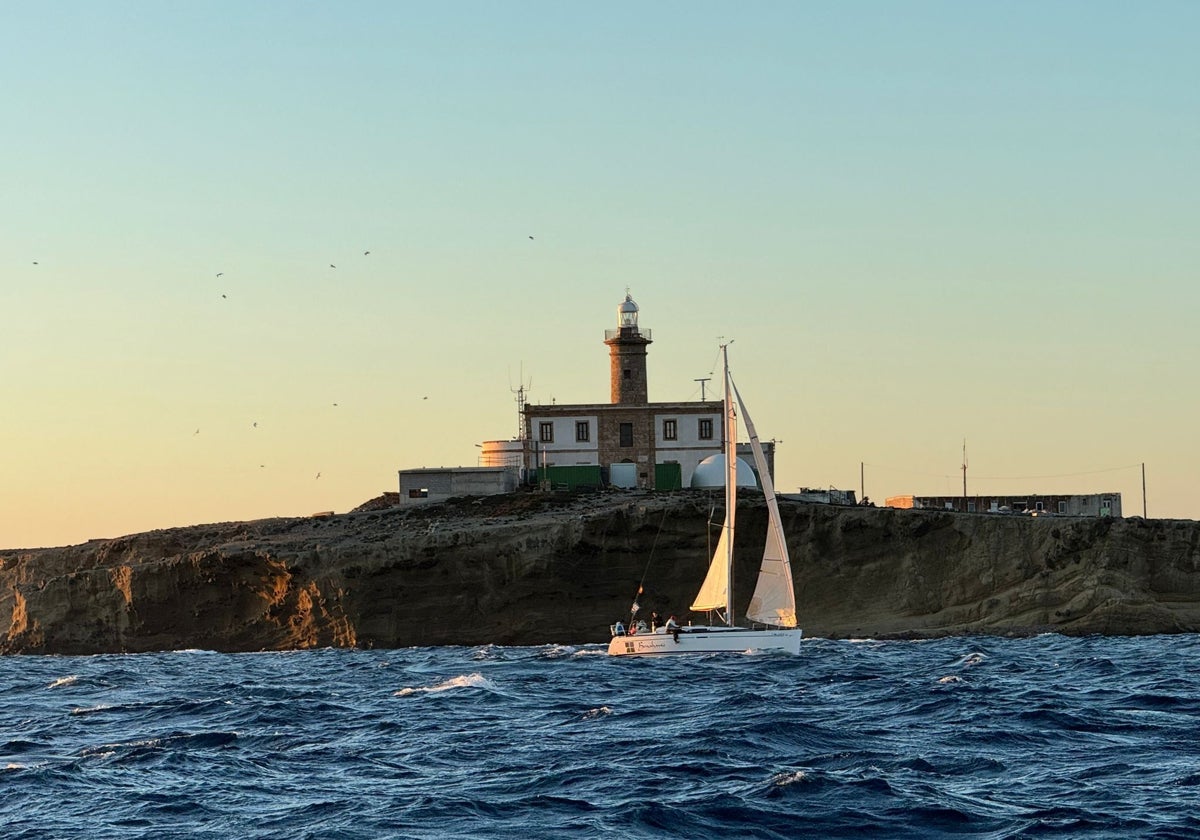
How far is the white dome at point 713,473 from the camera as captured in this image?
8931 cm

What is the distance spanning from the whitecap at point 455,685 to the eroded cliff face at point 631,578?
22.3m

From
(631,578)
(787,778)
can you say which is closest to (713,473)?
(631,578)

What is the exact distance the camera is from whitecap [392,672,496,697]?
4784 cm

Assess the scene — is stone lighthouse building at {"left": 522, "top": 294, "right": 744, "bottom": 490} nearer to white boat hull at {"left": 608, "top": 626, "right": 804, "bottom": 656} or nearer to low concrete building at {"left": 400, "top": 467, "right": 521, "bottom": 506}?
low concrete building at {"left": 400, "top": 467, "right": 521, "bottom": 506}

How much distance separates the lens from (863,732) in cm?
3606

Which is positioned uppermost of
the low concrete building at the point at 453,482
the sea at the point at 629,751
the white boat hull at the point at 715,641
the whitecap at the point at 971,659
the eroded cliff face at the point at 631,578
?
the low concrete building at the point at 453,482

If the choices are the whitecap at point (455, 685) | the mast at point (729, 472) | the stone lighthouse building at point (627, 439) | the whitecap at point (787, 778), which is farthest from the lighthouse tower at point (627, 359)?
the whitecap at point (787, 778)

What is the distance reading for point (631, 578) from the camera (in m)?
74.6

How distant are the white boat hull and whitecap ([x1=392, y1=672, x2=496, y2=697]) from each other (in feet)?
27.1

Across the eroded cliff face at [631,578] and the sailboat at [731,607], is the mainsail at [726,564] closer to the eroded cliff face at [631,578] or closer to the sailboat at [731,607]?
the sailboat at [731,607]

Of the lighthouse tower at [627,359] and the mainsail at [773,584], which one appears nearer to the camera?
the mainsail at [773,584]

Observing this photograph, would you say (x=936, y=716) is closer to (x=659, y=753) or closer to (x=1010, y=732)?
(x=1010, y=732)

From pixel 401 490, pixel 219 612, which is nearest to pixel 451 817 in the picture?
pixel 219 612

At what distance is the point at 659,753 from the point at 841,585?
Answer: 138ft
